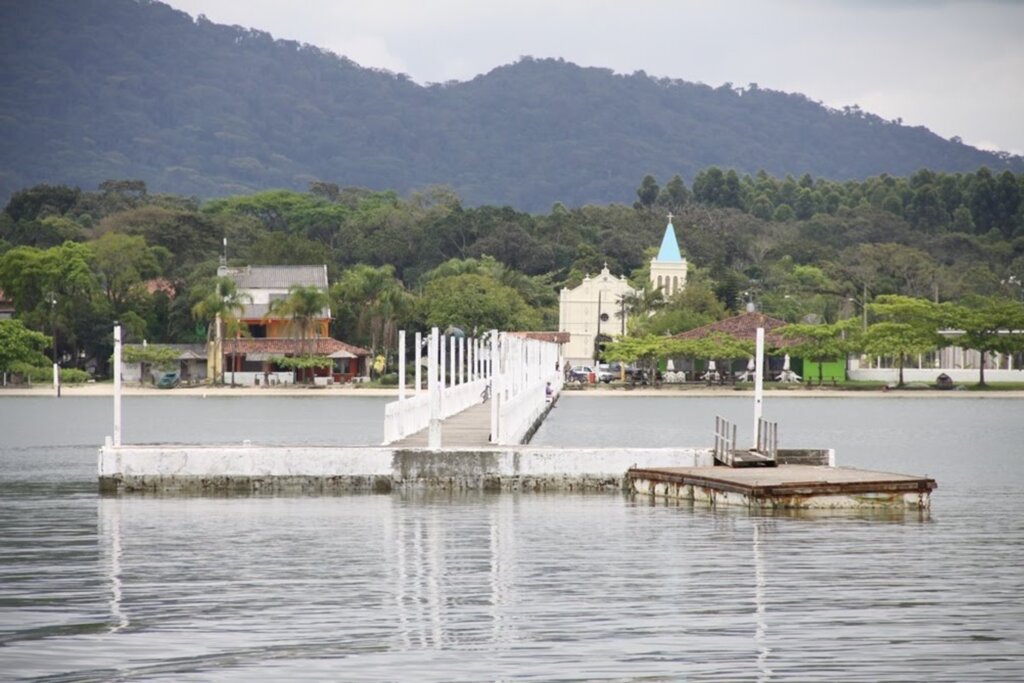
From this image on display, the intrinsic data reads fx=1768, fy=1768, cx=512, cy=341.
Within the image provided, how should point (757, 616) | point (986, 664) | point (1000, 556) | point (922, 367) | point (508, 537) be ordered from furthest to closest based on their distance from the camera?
1. point (922, 367)
2. point (508, 537)
3. point (1000, 556)
4. point (757, 616)
5. point (986, 664)

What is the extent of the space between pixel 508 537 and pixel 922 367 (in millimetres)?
92235

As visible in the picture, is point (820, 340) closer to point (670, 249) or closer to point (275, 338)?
point (275, 338)

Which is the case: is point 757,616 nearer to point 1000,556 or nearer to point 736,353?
point 1000,556

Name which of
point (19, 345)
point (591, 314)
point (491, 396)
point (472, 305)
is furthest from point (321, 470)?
point (591, 314)

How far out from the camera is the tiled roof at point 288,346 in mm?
105688

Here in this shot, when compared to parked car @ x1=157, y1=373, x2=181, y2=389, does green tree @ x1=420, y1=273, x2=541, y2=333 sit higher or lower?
higher

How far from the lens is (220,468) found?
3253cm

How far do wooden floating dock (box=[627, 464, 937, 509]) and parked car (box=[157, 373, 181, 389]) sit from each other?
75.2m

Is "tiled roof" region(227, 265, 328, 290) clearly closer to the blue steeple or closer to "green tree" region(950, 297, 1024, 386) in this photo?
the blue steeple

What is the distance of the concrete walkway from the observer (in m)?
35.8

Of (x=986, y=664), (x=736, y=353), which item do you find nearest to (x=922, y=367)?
(x=736, y=353)

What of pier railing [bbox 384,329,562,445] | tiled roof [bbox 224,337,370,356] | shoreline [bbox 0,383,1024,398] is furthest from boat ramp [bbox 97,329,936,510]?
tiled roof [bbox 224,337,370,356]

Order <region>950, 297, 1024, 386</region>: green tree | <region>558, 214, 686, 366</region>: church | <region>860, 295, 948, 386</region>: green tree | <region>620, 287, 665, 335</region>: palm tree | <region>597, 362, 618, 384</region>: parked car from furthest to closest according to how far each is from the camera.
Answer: <region>558, 214, 686, 366</region>: church
<region>620, 287, 665, 335</region>: palm tree
<region>597, 362, 618, 384</region>: parked car
<region>950, 297, 1024, 386</region>: green tree
<region>860, 295, 948, 386</region>: green tree

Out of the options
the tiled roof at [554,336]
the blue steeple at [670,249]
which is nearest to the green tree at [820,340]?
the tiled roof at [554,336]
